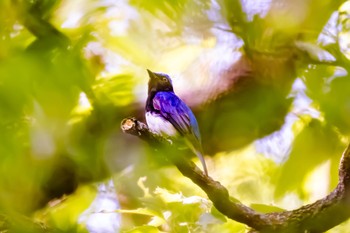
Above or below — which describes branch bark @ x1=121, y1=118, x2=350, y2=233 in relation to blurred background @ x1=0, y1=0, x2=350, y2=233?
below

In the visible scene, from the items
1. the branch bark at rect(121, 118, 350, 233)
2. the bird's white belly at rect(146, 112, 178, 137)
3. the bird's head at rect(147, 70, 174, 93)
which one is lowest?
the branch bark at rect(121, 118, 350, 233)

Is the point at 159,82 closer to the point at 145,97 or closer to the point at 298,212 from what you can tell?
the point at 145,97

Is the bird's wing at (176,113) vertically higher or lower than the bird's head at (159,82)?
lower

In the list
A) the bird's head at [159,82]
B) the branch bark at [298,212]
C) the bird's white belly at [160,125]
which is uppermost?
the bird's head at [159,82]

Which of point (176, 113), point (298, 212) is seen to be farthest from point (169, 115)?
point (298, 212)

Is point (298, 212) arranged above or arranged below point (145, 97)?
below

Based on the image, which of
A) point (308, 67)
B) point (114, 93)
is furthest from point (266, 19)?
point (114, 93)

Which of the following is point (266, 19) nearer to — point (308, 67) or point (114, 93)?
point (308, 67)
